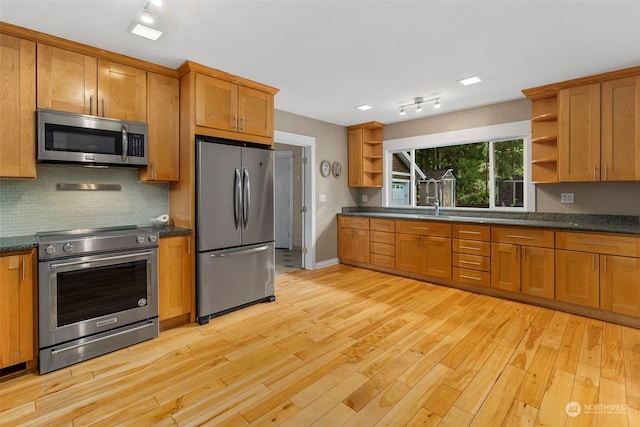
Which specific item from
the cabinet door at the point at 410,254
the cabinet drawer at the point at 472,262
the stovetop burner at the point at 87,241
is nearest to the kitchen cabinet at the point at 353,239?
the cabinet door at the point at 410,254

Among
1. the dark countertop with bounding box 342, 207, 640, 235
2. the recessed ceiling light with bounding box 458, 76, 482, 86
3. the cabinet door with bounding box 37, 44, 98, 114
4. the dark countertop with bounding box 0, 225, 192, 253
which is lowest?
the dark countertop with bounding box 0, 225, 192, 253

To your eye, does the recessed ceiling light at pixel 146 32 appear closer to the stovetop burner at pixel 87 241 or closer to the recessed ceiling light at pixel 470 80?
the stovetop burner at pixel 87 241

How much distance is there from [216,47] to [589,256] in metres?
4.05

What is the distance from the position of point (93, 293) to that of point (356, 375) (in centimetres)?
211

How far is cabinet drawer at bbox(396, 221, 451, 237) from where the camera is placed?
413cm

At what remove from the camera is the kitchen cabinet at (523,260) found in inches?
131

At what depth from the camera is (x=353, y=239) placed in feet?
17.1

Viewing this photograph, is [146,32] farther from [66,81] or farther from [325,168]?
[325,168]

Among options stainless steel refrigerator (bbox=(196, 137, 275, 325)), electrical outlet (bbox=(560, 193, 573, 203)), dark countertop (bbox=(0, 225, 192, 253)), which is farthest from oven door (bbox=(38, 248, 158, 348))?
electrical outlet (bbox=(560, 193, 573, 203))

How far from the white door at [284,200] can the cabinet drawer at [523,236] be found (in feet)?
13.5

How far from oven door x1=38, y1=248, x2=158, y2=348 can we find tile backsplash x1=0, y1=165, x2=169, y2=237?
670 millimetres

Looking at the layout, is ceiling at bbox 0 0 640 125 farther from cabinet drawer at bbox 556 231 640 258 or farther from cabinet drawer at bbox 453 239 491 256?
cabinet drawer at bbox 453 239 491 256

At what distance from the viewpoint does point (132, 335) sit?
8.43 feet

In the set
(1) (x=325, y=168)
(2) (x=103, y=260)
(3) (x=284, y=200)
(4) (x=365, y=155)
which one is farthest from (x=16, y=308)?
(3) (x=284, y=200)
